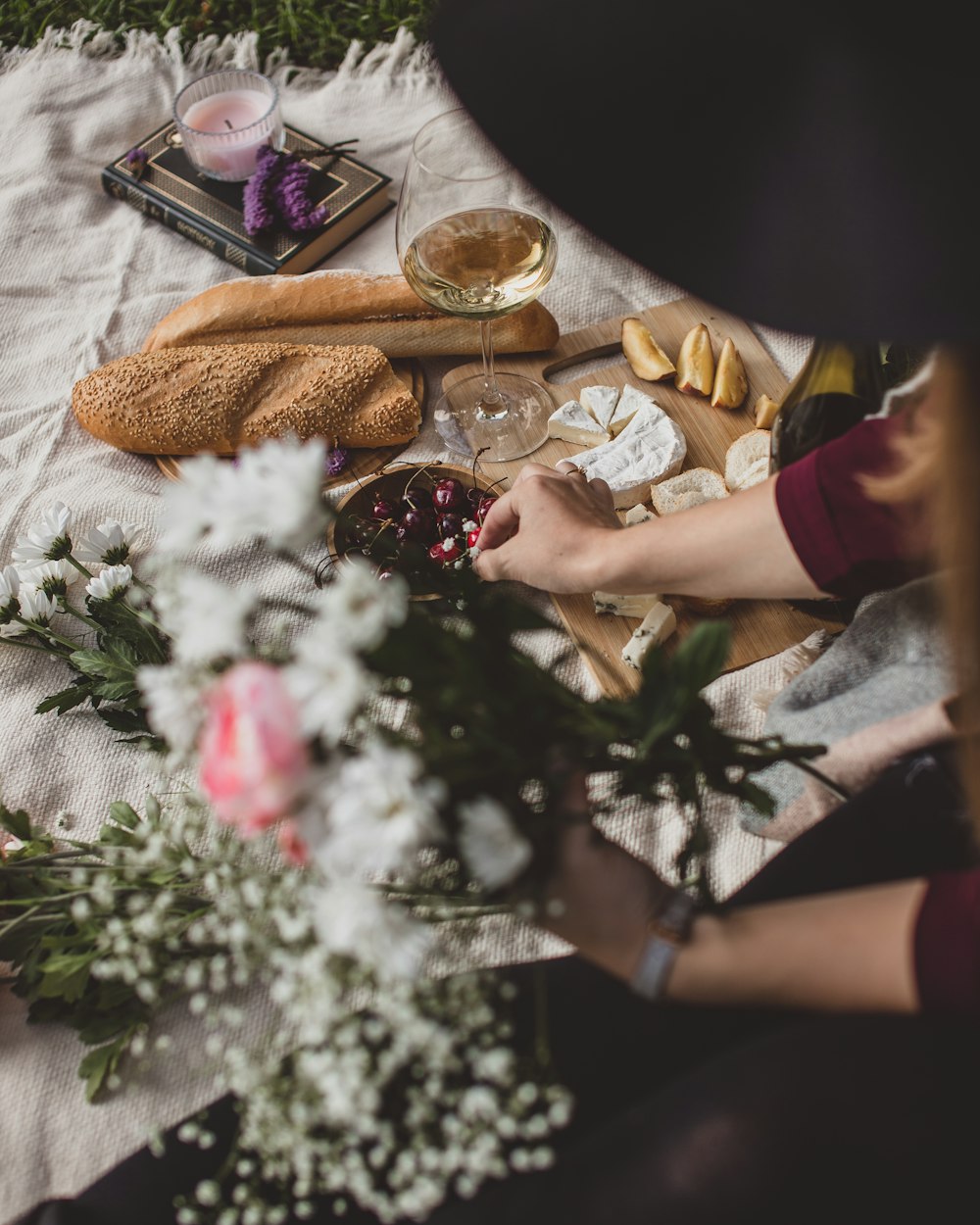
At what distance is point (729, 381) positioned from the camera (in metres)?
1.06

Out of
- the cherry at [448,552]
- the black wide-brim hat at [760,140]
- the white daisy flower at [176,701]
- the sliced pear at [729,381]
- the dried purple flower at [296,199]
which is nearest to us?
the black wide-brim hat at [760,140]

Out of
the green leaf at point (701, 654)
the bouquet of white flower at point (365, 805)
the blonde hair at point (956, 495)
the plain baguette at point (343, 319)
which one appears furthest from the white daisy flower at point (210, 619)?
the plain baguette at point (343, 319)

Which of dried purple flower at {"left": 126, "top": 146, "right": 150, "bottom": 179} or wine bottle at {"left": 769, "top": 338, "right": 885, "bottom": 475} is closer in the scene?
wine bottle at {"left": 769, "top": 338, "right": 885, "bottom": 475}

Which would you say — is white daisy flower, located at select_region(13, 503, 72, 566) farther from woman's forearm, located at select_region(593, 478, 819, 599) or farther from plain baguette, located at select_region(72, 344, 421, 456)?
woman's forearm, located at select_region(593, 478, 819, 599)

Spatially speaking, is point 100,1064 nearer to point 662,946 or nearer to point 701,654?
point 662,946

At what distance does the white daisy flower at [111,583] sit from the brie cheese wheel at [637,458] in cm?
42

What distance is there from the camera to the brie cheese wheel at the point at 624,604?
91cm

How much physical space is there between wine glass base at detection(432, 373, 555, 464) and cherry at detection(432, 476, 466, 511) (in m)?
0.08

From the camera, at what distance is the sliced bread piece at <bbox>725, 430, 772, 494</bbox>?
100cm

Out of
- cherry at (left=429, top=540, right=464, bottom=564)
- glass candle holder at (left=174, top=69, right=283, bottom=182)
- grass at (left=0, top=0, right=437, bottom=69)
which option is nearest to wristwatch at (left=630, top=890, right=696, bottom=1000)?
cherry at (left=429, top=540, right=464, bottom=564)

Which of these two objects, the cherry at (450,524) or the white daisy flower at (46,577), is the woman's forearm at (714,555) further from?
the white daisy flower at (46,577)

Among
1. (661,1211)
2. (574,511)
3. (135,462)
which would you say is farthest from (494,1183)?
(135,462)

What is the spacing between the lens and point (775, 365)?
1.11 meters

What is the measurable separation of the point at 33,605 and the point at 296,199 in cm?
59
